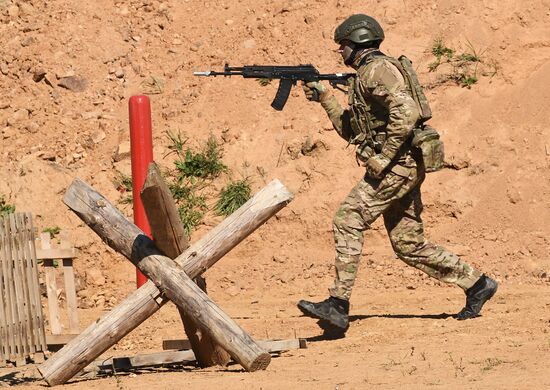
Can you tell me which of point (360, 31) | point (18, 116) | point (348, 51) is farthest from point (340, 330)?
point (18, 116)

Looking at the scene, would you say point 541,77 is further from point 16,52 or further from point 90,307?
point 16,52

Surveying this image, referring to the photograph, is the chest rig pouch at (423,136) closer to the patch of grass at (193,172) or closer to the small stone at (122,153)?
the patch of grass at (193,172)

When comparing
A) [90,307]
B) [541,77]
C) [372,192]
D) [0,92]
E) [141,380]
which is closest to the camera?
[141,380]

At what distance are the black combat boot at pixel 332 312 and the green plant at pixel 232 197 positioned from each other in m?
3.97

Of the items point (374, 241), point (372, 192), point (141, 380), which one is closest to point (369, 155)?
point (372, 192)

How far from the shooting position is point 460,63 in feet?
43.8

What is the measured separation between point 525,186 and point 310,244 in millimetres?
2125

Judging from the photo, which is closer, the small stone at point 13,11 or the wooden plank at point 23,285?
the wooden plank at point 23,285

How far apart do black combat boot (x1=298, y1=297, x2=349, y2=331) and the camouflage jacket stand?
1054 millimetres

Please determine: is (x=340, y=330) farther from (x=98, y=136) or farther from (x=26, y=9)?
(x=26, y=9)

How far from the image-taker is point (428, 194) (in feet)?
40.6

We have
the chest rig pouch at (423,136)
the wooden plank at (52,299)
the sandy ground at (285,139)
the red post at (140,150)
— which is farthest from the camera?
the red post at (140,150)

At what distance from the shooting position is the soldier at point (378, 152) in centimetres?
873

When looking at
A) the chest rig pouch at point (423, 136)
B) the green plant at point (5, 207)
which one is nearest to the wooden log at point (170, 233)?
the chest rig pouch at point (423, 136)
